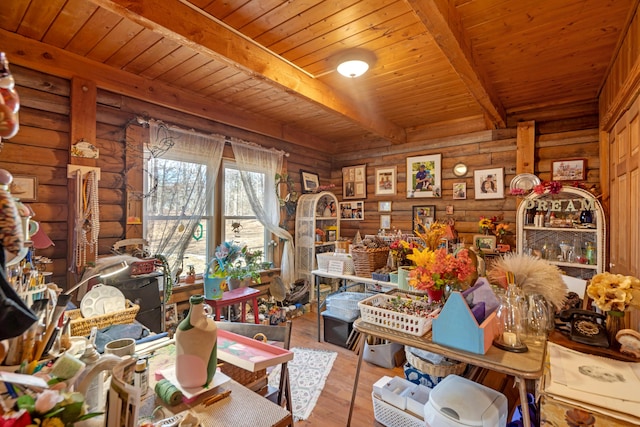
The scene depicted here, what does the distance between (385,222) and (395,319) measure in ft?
9.87

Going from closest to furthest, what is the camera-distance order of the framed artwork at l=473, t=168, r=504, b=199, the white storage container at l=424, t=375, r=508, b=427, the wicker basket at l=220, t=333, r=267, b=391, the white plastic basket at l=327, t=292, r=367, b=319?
1. the wicker basket at l=220, t=333, r=267, b=391
2. the white storage container at l=424, t=375, r=508, b=427
3. the white plastic basket at l=327, t=292, r=367, b=319
4. the framed artwork at l=473, t=168, r=504, b=199

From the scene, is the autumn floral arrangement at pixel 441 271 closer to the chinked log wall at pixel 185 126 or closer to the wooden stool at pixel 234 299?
the wooden stool at pixel 234 299

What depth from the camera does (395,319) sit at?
5.26 ft

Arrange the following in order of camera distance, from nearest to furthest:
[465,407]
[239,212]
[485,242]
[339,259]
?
1. [465,407]
2. [339,259]
3. [485,242]
4. [239,212]

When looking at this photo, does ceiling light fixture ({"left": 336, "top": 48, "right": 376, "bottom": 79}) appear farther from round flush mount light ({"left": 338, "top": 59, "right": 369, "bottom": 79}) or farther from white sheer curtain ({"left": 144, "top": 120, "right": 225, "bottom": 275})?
white sheer curtain ({"left": 144, "top": 120, "right": 225, "bottom": 275})

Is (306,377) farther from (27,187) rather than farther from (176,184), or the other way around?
(27,187)

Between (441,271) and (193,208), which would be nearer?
(441,271)

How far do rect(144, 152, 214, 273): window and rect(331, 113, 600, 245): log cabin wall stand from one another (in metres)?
2.40

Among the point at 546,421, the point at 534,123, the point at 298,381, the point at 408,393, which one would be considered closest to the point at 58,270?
the point at 298,381

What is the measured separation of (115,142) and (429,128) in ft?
12.0

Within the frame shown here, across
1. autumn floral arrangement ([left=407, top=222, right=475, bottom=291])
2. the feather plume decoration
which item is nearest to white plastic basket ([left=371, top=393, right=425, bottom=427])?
autumn floral arrangement ([left=407, top=222, right=475, bottom=291])

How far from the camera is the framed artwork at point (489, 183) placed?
3.65 m

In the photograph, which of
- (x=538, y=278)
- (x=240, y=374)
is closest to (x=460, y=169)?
(x=538, y=278)

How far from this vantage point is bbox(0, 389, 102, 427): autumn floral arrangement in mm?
534
